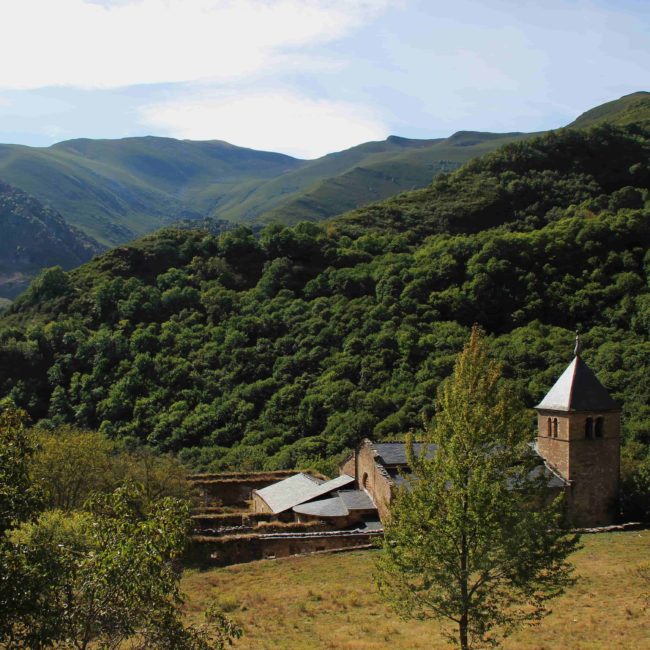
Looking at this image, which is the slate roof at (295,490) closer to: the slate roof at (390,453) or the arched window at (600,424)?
the slate roof at (390,453)

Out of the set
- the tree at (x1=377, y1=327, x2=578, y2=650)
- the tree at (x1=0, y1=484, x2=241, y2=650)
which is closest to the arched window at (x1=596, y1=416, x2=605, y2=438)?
the tree at (x1=377, y1=327, x2=578, y2=650)

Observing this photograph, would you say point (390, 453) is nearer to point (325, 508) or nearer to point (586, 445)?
point (325, 508)

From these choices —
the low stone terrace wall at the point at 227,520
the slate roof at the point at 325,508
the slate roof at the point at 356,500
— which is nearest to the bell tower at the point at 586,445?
the slate roof at the point at 356,500

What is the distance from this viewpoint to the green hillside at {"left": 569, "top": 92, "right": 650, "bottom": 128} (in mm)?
145750

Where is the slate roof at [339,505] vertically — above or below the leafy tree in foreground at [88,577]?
below

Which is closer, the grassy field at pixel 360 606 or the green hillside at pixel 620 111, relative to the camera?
the grassy field at pixel 360 606

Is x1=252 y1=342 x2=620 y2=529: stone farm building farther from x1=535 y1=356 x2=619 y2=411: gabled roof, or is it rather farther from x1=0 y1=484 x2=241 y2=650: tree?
x1=0 y1=484 x2=241 y2=650: tree

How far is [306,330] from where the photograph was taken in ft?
226

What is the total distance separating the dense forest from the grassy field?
23.1m

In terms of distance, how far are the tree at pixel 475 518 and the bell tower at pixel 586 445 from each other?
1820 cm

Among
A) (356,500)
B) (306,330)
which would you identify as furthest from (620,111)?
(356,500)

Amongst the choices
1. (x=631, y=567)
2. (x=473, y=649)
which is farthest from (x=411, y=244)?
(x=473, y=649)

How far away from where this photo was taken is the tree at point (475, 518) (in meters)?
13.0

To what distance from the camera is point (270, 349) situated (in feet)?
221
